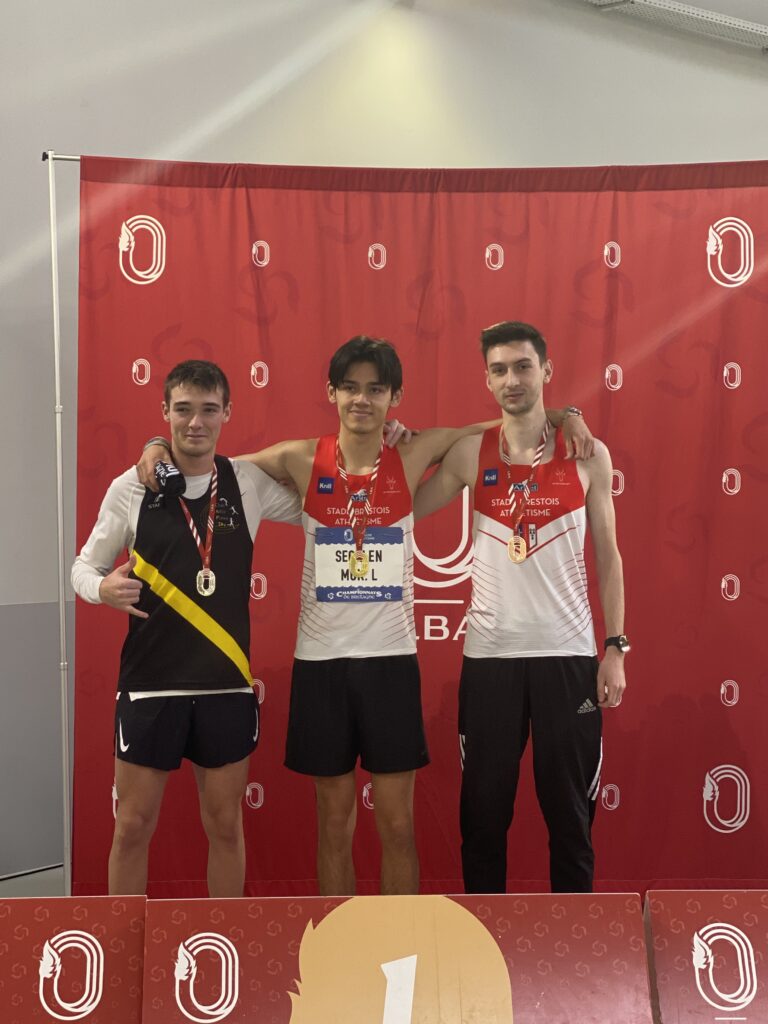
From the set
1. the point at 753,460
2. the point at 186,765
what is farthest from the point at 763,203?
the point at 186,765

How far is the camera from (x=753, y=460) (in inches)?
139

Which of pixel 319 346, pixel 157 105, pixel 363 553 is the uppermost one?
pixel 157 105

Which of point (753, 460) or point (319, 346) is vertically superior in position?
point (319, 346)

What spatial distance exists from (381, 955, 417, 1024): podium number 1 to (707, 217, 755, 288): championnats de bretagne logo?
248 centimetres

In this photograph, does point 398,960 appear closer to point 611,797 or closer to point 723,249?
point 611,797

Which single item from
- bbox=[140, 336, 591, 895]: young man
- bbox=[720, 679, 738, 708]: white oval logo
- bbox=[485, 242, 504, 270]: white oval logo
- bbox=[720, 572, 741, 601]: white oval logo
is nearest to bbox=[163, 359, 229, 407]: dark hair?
bbox=[140, 336, 591, 895]: young man

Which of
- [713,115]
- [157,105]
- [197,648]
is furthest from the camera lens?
[713,115]

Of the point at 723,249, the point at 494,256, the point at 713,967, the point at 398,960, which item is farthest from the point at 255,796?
the point at 723,249

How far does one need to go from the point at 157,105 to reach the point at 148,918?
3.38 metres

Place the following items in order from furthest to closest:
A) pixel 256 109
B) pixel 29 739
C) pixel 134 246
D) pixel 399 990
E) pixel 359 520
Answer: pixel 256 109 < pixel 29 739 < pixel 134 246 < pixel 359 520 < pixel 399 990

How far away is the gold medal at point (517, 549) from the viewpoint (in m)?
2.89

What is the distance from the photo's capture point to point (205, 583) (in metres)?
2.84

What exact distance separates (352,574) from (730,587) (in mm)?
1422

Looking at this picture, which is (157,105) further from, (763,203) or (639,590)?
(639,590)
